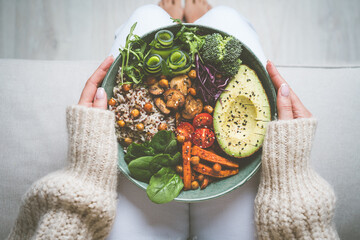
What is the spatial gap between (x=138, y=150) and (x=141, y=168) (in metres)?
0.09

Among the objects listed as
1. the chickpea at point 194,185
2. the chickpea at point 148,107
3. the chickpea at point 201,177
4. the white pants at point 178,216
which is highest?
the chickpea at point 148,107

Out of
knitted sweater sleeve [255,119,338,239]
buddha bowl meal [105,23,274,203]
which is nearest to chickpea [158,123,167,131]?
buddha bowl meal [105,23,274,203]

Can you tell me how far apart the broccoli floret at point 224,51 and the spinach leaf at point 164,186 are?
56cm

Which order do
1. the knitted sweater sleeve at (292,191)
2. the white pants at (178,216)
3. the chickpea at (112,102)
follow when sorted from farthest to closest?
1. the white pants at (178,216)
2. the chickpea at (112,102)
3. the knitted sweater sleeve at (292,191)

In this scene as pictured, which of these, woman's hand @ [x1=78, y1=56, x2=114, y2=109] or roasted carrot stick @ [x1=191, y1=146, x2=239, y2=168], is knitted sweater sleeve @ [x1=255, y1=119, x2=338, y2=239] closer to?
roasted carrot stick @ [x1=191, y1=146, x2=239, y2=168]

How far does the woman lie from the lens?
1085 mm

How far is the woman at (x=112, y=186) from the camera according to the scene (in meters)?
1.08

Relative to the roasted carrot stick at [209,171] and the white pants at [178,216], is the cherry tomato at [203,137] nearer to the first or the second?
the roasted carrot stick at [209,171]

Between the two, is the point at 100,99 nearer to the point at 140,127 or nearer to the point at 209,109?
the point at 140,127

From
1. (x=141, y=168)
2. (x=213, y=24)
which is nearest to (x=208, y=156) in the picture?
(x=141, y=168)

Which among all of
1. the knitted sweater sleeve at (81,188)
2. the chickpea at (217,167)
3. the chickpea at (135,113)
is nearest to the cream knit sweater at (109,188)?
the knitted sweater sleeve at (81,188)

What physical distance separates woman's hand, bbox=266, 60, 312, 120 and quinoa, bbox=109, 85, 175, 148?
52 cm

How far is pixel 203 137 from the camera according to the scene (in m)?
1.17

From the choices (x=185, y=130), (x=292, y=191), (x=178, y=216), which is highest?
(x=185, y=130)
